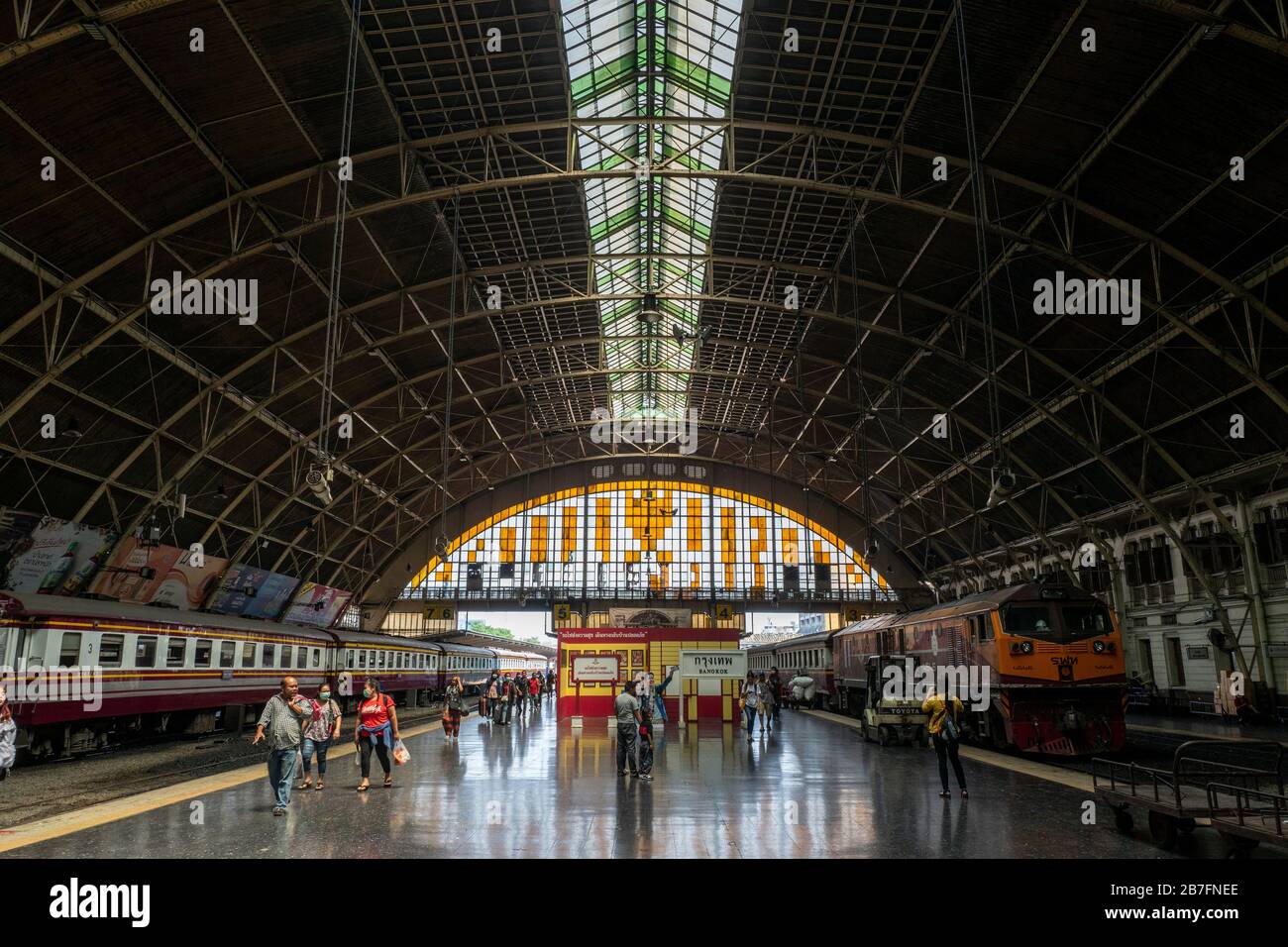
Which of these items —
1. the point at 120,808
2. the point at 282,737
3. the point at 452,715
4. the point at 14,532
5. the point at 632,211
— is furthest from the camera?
the point at 632,211

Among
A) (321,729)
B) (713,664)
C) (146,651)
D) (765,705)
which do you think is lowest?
(765,705)

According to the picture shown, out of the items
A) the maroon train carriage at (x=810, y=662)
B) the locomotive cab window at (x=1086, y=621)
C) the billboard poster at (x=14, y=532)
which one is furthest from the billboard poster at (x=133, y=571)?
the locomotive cab window at (x=1086, y=621)

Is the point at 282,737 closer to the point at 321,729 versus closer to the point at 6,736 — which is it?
the point at 321,729

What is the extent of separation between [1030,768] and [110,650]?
19.6m

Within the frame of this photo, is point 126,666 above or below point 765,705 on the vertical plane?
above

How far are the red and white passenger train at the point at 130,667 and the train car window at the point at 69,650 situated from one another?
2 centimetres

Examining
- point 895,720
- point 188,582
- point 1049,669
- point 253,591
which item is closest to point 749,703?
point 895,720

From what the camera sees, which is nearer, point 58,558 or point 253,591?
point 58,558

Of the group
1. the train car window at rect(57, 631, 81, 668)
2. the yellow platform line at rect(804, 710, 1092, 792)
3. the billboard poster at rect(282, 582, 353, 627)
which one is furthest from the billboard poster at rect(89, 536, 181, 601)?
the yellow platform line at rect(804, 710, 1092, 792)

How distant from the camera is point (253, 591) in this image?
127 feet

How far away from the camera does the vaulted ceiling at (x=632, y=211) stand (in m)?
16.5

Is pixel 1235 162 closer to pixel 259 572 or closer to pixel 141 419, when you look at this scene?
pixel 141 419
